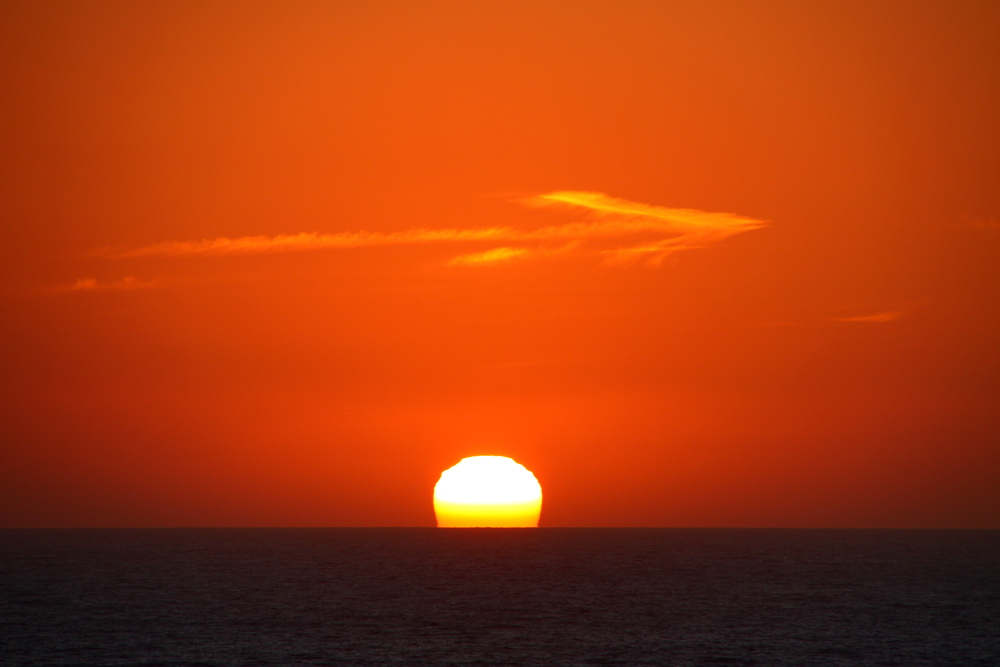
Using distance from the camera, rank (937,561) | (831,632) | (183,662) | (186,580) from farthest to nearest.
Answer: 1. (937,561)
2. (186,580)
3. (831,632)
4. (183,662)

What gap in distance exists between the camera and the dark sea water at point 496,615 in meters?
64.1

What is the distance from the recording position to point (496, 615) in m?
86.6

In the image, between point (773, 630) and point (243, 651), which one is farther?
point (773, 630)

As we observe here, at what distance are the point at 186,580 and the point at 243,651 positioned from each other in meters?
64.4

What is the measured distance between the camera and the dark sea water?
210 ft

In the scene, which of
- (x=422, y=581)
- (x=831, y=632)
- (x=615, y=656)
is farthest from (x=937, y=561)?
(x=615, y=656)

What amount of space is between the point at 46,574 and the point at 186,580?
22.9 m

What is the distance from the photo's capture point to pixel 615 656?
209 ft

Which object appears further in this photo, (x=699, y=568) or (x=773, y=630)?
(x=699, y=568)

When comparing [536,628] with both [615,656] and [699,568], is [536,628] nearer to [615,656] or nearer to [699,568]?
[615,656]

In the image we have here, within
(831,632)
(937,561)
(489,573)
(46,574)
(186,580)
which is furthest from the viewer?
(937,561)

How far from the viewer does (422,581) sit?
5000 inches

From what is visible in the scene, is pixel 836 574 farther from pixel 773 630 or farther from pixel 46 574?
pixel 46 574

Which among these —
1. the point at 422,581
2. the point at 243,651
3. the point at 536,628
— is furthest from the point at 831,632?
the point at 422,581
